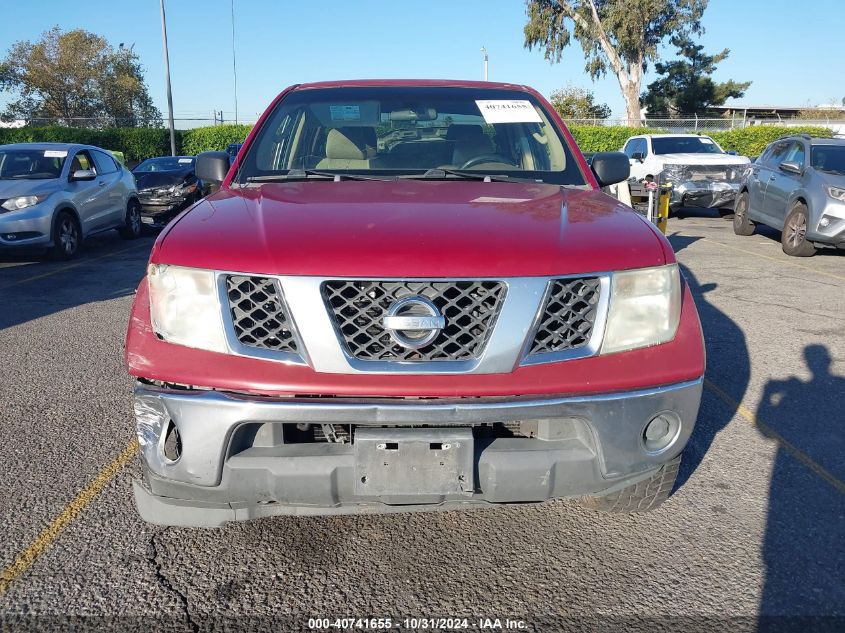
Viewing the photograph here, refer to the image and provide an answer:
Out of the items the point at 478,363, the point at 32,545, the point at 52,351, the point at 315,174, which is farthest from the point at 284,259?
the point at 52,351

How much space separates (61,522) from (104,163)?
978 cm

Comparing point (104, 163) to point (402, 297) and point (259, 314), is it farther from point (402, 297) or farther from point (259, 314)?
point (402, 297)

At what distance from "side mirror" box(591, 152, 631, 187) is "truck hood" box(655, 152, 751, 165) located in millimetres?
11549

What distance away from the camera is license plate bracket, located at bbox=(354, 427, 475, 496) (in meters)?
2.19

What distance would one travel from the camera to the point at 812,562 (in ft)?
8.83

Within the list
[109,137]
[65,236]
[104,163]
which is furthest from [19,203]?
[109,137]

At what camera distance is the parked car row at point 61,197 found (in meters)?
9.30

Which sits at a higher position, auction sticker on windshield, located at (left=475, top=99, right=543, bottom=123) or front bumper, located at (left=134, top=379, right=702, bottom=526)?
auction sticker on windshield, located at (left=475, top=99, right=543, bottom=123)

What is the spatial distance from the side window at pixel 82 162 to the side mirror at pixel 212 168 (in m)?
7.68

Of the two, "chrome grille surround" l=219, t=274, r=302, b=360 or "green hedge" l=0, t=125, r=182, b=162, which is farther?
"green hedge" l=0, t=125, r=182, b=162

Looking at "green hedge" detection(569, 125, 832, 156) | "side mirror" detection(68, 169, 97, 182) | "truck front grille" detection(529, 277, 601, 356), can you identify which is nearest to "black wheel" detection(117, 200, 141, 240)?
"side mirror" detection(68, 169, 97, 182)

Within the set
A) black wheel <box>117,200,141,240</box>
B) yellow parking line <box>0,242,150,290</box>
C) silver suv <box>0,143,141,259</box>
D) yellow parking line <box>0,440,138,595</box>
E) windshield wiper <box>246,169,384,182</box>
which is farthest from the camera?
black wheel <box>117,200,141,240</box>

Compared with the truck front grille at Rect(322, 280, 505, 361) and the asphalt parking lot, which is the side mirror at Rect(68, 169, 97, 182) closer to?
the asphalt parking lot

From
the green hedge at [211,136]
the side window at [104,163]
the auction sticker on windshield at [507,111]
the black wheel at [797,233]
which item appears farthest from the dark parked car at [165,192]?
the green hedge at [211,136]
